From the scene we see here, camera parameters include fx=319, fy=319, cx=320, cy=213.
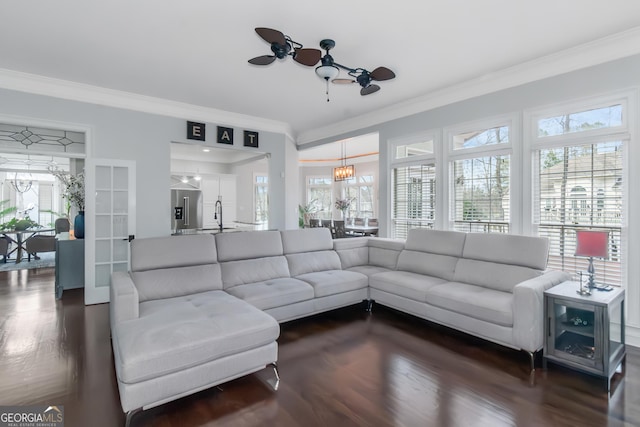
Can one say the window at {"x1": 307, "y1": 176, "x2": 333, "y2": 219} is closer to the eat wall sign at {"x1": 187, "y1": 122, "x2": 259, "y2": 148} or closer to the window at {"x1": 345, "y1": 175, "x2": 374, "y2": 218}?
the window at {"x1": 345, "y1": 175, "x2": 374, "y2": 218}

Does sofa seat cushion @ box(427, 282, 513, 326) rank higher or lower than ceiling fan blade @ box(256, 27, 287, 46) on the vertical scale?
lower

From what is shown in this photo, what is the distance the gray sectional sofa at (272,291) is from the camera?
6.66 ft

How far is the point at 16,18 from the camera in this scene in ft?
8.96

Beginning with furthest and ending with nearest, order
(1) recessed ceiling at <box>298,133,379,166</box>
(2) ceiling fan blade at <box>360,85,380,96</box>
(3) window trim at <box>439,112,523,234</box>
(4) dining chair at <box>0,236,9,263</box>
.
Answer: (1) recessed ceiling at <box>298,133,379,166</box>, (4) dining chair at <box>0,236,9,263</box>, (3) window trim at <box>439,112,523,234</box>, (2) ceiling fan blade at <box>360,85,380,96</box>

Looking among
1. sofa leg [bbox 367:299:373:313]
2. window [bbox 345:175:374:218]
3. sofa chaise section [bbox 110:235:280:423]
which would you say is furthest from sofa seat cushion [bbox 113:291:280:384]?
window [bbox 345:175:374:218]

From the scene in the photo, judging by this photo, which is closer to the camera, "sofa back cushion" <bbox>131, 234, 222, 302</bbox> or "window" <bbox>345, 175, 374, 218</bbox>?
"sofa back cushion" <bbox>131, 234, 222, 302</bbox>

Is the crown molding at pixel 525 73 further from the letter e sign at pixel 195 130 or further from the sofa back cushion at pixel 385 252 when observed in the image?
the letter e sign at pixel 195 130

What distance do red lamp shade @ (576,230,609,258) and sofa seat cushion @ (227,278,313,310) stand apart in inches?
98.7

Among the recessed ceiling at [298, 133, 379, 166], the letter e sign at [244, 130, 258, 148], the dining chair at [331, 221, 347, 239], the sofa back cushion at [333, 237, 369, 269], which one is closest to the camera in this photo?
the sofa back cushion at [333, 237, 369, 269]

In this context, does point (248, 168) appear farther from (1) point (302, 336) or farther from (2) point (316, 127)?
(1) point (302, 336)

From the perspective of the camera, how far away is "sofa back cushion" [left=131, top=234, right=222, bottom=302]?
10.0 feet

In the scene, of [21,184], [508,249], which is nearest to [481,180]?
[508,249]

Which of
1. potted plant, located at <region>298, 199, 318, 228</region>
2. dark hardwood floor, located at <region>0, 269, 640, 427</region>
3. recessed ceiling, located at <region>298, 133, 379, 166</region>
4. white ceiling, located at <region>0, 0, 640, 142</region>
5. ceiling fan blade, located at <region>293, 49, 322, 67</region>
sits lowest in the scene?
dark hardwood floor, located at <region>0, 269, 640, 427</region>

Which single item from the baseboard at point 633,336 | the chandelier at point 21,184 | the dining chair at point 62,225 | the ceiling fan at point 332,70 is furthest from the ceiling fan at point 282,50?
the chandelier at point 21,184
